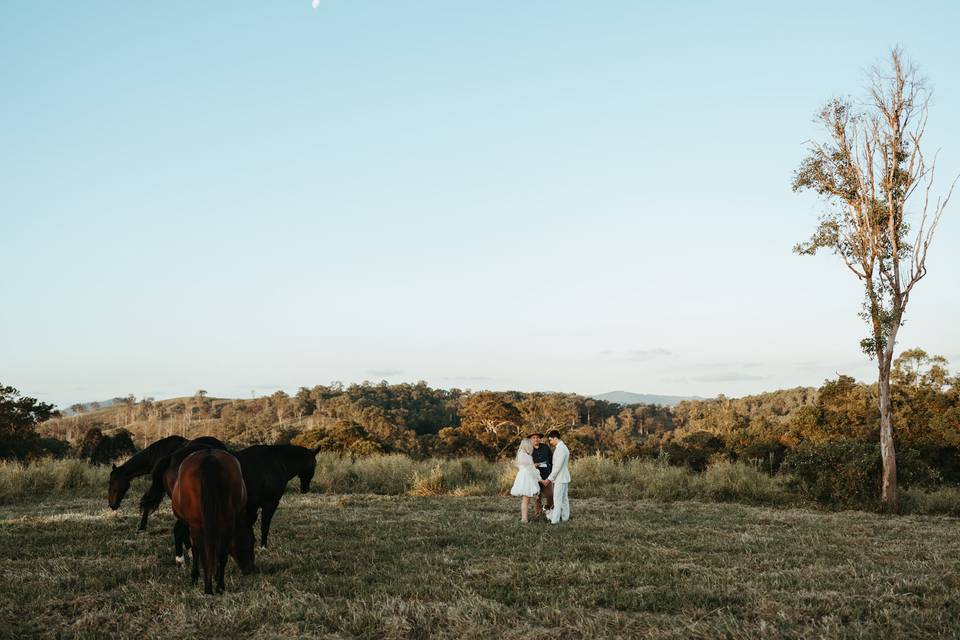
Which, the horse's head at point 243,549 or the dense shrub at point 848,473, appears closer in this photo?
the horse's head at point 243,549

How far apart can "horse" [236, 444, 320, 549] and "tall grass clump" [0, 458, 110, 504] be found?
10595mm

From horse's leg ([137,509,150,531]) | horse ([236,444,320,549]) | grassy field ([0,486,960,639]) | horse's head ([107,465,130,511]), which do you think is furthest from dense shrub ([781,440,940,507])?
horse's head ([107,465,130,511])

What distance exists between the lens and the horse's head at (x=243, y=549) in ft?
23.5

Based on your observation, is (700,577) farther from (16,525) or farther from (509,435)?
(509,435)

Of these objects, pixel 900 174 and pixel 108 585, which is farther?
pixel 900 174

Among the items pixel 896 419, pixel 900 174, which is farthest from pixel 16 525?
pixel 896 419

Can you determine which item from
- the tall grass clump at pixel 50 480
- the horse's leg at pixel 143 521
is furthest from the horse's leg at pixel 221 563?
the tall grass clump at pixel 50 480

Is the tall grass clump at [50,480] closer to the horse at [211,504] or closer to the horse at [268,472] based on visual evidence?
the horse at [268,472]

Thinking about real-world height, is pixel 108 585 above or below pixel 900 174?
below

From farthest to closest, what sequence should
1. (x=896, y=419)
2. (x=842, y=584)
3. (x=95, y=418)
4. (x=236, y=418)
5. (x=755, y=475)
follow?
(x=95, y=418), (x=236, y=418), (x=896, y=419), (x=755, y=475), (x=842, y=584)

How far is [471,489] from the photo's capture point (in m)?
18.0

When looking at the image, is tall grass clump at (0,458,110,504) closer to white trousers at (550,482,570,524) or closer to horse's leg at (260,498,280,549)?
horse's leg at (260,498,280,549)

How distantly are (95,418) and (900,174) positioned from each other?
111737 millimetres

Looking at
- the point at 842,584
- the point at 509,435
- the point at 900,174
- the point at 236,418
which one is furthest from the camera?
the point at 236,418
